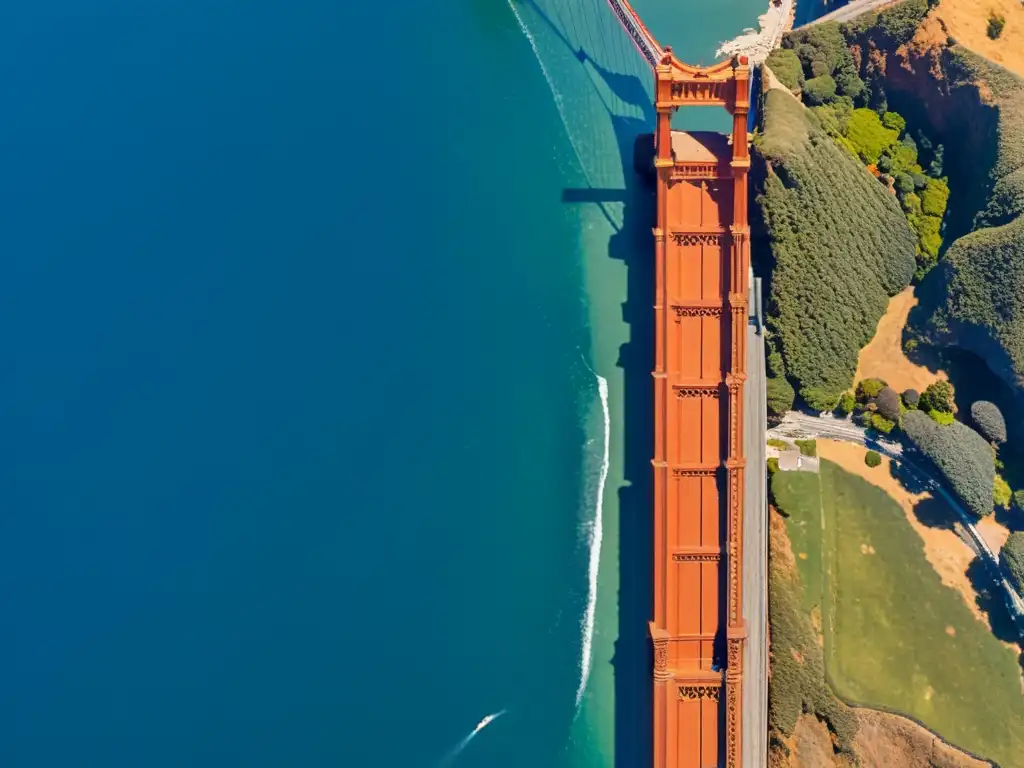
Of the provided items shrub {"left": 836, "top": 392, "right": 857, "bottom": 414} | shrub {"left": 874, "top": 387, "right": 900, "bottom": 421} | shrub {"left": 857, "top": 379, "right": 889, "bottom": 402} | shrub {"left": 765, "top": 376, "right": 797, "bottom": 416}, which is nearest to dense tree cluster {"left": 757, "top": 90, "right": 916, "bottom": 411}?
shrub {"left": 836, "top": 392, "right": 857, "bottom": 414}

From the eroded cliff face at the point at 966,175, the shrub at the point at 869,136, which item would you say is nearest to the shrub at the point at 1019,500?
the eroded cliff face at the point at 966,175

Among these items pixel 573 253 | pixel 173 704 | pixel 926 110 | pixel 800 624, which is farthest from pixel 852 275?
pixel 173 704

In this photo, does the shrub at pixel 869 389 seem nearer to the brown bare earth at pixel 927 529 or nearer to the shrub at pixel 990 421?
the brown bare earth at pixel 927 529

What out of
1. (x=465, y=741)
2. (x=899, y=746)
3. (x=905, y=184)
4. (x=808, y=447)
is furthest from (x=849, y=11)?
(x=465, y=741)

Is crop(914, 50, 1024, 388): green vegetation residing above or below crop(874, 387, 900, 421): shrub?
above

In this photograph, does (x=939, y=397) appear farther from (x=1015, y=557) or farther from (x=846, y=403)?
(x=1015, y=557)

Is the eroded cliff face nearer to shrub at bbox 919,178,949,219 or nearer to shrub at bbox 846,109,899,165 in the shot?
shrub at bbox 919,178,949,219
